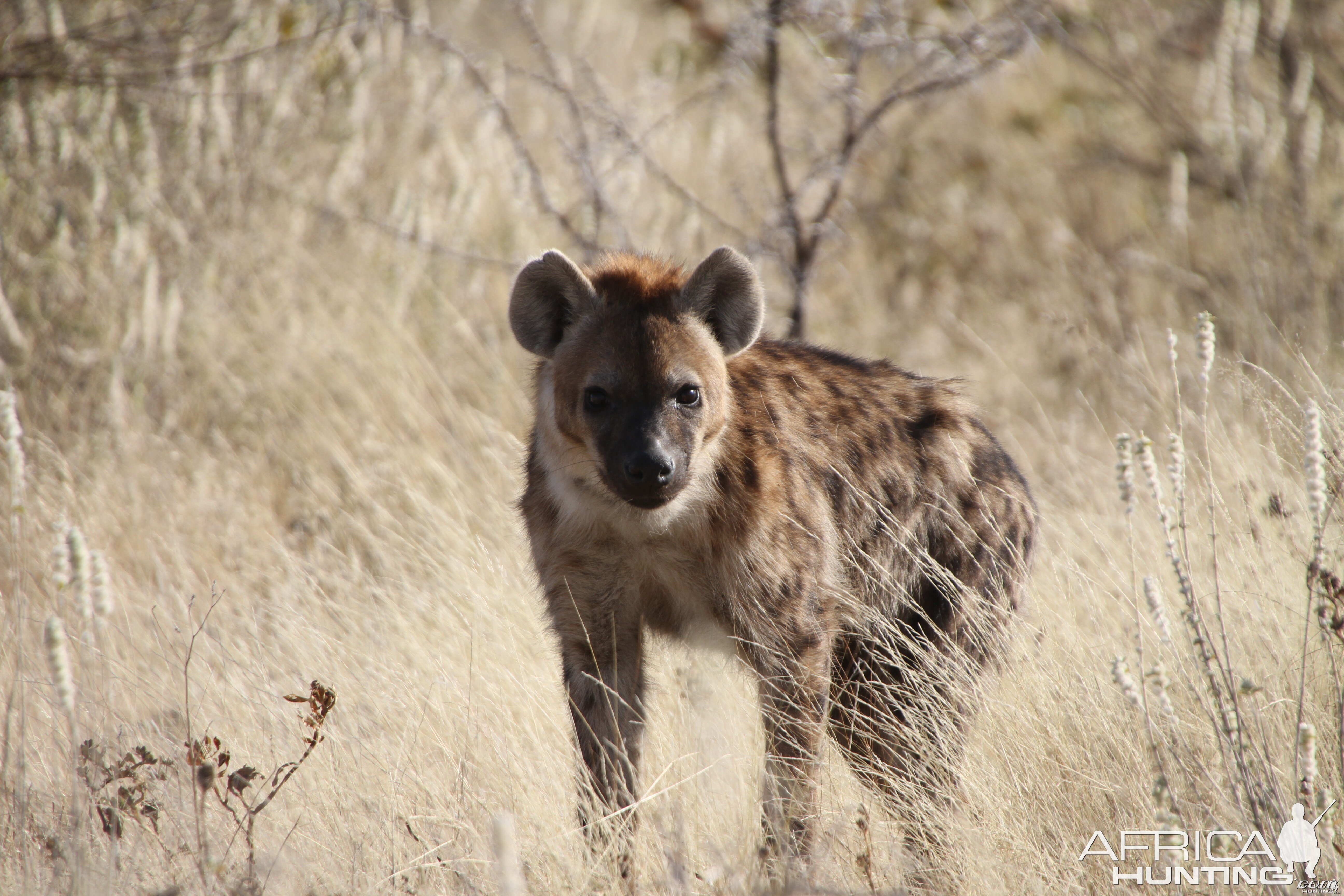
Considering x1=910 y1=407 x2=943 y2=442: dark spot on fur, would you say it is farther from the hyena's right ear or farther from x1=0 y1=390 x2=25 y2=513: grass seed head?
x1=0 y1=390 x2=25 y2=513: grass seed head

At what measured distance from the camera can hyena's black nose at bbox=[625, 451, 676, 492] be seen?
110 inches

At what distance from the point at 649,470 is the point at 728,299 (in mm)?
701

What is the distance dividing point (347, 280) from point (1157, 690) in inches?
210

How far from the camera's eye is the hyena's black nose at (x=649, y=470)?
2.81m

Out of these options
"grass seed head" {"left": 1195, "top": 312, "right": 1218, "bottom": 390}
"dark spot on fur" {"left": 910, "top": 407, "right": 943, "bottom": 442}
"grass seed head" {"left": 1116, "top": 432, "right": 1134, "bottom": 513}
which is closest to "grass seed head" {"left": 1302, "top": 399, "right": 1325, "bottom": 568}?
"grass seed head" {"left": 1195, "top": 312, "right": 1218, "bottom": 390}

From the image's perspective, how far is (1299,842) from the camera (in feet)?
7.71

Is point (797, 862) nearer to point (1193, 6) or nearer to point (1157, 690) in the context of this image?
point (1157, 690)

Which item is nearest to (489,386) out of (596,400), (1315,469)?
(596,400)

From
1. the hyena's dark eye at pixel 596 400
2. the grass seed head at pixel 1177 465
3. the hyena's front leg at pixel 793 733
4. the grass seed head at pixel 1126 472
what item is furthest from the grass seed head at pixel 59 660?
the grass seed head at pixel 1177 465

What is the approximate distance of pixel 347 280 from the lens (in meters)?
6.57

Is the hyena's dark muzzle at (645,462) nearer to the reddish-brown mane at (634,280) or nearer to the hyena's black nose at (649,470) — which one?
the hyena's black nose at (649,470)

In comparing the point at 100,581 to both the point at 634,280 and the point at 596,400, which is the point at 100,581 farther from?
the point at 634,280

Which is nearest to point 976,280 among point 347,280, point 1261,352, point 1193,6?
point 1261,352

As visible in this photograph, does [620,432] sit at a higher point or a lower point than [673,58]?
lower
